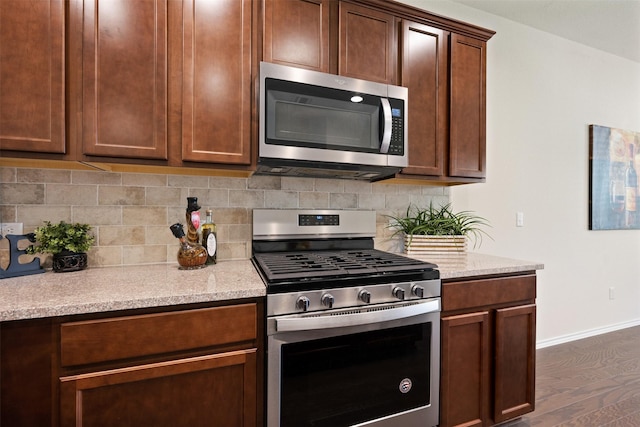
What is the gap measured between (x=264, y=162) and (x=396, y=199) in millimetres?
1074

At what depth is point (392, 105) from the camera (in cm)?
166

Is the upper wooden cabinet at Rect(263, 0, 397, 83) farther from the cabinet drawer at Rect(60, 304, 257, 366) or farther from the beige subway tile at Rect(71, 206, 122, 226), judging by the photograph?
the cabinet drawer at Rect(60, 304, 257, 366)

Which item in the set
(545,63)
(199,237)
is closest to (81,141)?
(199,237)

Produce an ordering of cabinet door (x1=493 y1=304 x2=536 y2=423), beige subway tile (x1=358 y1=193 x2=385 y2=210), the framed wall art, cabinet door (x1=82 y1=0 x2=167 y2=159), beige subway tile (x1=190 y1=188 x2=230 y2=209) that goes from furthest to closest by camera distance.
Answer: the framed wall art
beige subway tile (x1=358 y1=193 x2=385 y2=210)
beige subway tile (x1=190 y1=188 x2=230 y2=209)
cabinet door (x1=493 y1=304 x2=536 y2=423)
cabinet door (x1=82 y1=0 x2=167 y2=159)

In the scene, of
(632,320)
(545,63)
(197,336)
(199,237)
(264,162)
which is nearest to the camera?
(197,336)

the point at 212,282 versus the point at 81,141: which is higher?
the point at 81,141

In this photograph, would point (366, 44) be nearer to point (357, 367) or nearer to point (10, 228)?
point (357, 367)

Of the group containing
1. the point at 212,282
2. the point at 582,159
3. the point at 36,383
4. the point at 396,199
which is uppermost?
the point at 582,159

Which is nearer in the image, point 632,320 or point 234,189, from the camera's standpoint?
point 234,189

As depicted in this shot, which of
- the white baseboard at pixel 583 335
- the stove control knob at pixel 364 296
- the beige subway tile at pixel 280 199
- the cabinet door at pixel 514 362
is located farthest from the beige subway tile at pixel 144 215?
the white baseboard at pixel 583 335

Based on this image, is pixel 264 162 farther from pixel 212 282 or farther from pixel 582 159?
pixel 582 159

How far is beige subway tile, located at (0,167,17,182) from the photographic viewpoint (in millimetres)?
1415

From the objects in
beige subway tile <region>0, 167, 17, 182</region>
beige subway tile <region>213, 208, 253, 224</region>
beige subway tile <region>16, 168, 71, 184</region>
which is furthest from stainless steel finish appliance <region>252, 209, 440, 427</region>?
beige subway tile <region>0, 167, 17, 182</region>

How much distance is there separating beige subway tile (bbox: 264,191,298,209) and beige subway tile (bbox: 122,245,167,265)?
24.1 inches
